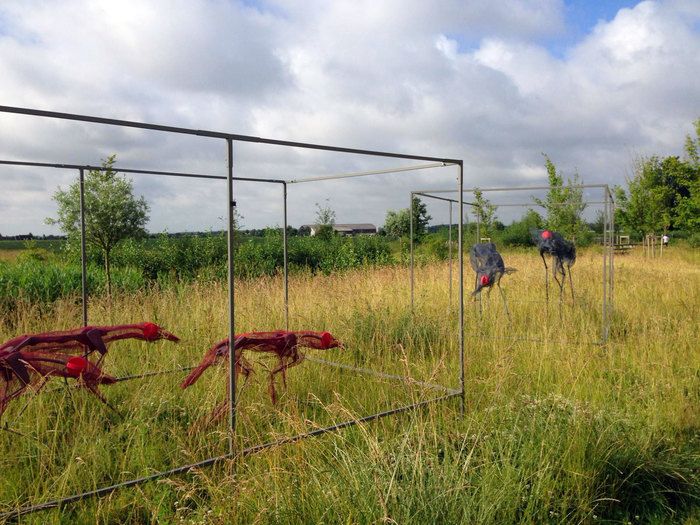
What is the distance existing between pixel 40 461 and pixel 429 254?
49.5ft

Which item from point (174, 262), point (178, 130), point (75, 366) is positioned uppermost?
point (178, 130)

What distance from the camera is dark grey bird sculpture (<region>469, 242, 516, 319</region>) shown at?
712 cm

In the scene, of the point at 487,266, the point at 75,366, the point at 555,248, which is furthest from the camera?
the point at 555,248

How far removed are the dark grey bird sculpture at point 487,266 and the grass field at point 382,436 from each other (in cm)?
78

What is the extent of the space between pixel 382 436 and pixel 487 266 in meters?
4.01

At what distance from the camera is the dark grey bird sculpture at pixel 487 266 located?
7.12 m

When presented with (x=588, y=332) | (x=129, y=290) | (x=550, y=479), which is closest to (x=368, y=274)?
(x=129, y=290)

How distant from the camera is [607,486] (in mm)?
3068

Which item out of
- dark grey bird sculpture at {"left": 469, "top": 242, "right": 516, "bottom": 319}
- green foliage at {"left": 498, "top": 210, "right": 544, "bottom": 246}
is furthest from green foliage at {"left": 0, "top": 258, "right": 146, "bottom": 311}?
green foliage at {"left": 498, "top": 210, "right": 544, "bottom": 246}

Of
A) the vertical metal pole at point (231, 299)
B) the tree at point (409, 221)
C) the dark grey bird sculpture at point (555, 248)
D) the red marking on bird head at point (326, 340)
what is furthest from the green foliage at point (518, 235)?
the vertical metal pole at point (231, 299)

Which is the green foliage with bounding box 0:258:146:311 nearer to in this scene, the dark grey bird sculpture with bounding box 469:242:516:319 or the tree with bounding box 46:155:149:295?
the tree with bounding box 46:155:149:295

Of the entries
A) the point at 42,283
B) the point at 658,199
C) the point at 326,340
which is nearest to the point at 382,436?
the point at 326,340

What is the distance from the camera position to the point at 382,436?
12.1 feet

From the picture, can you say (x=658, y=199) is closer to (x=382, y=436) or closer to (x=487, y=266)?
(x=487, y=266)
